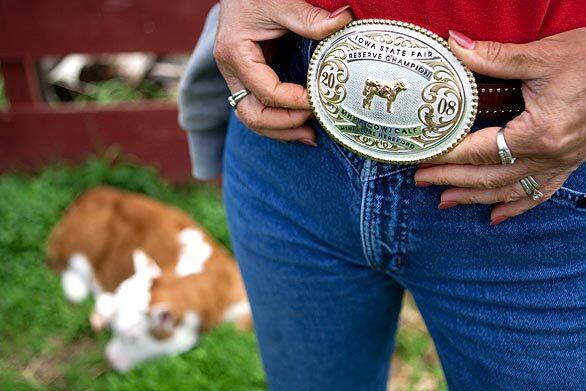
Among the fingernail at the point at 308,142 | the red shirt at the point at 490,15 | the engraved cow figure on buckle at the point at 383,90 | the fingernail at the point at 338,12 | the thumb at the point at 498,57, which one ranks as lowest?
the fingernail at the point at 308,142

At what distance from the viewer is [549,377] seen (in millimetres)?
746

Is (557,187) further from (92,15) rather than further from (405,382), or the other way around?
(92,15)

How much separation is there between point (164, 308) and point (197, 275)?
0.19 m

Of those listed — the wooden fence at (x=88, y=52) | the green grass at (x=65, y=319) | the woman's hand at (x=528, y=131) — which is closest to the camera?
the woman's hand at (x=528, y=131)

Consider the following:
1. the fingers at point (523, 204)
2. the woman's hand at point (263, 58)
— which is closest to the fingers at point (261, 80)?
the woman's hand at point (263, 58)

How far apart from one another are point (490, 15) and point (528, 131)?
0.11m

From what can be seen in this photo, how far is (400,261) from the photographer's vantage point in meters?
0.78

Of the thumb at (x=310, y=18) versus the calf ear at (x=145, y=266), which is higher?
the thumb at (x=310, y=18)

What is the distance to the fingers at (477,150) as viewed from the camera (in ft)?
2.13

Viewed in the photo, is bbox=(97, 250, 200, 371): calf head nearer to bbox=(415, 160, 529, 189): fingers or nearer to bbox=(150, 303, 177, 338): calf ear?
bbox=(150, 303, 177, 338): calf ear

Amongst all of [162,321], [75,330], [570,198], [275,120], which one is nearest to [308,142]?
[275,120]

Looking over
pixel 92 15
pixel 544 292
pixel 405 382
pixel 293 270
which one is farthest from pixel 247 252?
pixel 92 15

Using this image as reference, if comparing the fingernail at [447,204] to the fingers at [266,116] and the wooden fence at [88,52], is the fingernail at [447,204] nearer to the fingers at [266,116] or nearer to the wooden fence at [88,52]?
the fingers at [266,116]

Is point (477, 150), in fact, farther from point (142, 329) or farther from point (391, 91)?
point (142, 329)
